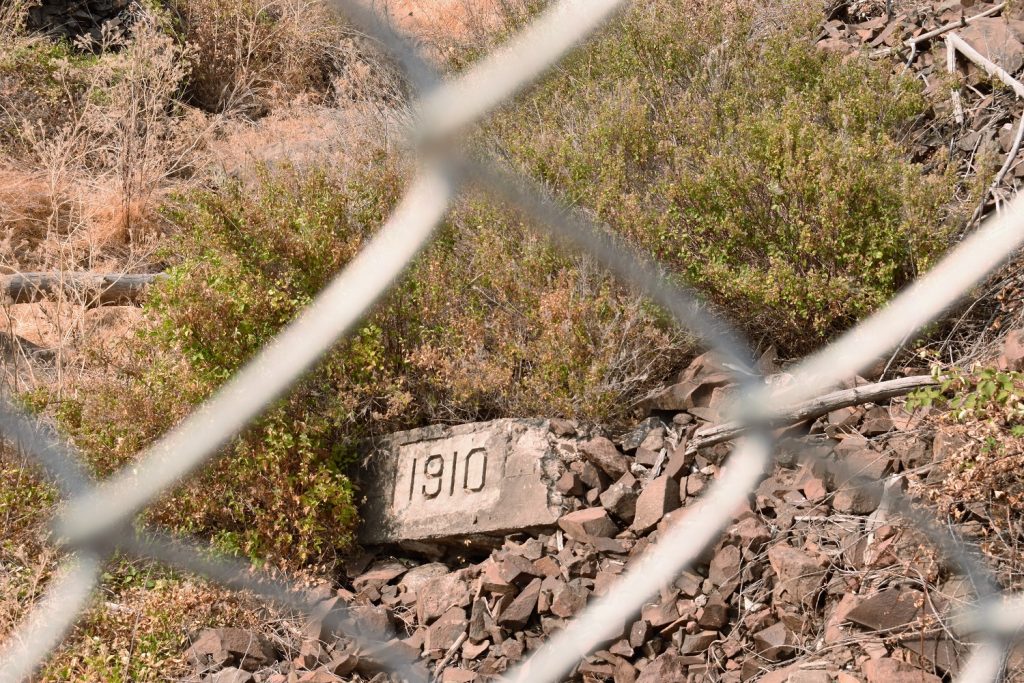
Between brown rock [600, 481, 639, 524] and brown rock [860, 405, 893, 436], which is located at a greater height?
brown rock [860, 405, 893, 436]

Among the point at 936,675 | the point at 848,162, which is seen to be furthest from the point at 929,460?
the point at 848,162

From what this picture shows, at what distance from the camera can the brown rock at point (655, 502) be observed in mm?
2873

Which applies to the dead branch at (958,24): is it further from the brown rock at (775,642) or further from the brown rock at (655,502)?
the brown rock at (775,642)

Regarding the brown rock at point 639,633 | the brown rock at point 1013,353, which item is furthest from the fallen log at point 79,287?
the brown rock at point 1013,353

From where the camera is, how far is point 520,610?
2785mm

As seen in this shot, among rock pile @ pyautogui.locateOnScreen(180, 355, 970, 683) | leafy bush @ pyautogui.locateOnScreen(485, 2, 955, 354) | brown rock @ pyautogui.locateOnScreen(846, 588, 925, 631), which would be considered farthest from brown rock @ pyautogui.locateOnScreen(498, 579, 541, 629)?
leafy bush @ pyautogui.locateOnScreen(485, 2, 955, 354)

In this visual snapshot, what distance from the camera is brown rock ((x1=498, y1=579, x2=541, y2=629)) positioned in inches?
109

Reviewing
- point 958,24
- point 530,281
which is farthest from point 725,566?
point 958,24

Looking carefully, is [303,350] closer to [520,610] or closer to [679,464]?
[520,610]

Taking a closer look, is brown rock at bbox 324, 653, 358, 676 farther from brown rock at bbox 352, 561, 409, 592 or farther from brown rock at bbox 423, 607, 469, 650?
brown rock at bbox 352, 561, 409, 592

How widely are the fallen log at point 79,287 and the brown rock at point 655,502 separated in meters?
2.31

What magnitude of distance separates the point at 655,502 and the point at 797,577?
1.73 feet

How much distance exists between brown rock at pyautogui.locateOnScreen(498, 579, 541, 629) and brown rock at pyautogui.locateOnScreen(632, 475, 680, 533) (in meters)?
0.36

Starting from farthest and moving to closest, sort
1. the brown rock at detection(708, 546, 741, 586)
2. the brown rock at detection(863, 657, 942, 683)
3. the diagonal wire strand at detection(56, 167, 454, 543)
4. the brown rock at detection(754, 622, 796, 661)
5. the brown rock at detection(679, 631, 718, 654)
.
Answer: the brown rock at detection(708, 546, 741, 586)
the brown rock at detection(679, 631, 718, 654)
the brown rock at detection(754, 622, 796, 661)
the brown rock at detection(863, 657, 942, 683)
the diagonal wire strand at detection(56, 167, 454, 543)
